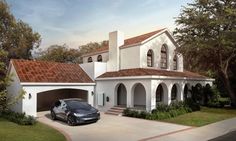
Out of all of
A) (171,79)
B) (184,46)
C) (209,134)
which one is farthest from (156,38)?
(209,134)

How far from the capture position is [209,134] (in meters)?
14.8

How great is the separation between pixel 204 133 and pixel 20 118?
12.4 meters

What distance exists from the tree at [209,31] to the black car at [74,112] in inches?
448

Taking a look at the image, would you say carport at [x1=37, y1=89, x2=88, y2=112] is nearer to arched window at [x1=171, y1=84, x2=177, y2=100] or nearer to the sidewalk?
arched window at [x1=171, y1=84, x2=177, y2=100]

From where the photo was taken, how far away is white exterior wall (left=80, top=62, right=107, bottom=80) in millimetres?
27531

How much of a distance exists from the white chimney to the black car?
28.6 feet

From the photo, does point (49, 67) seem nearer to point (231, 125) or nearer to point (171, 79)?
point (171, 79)

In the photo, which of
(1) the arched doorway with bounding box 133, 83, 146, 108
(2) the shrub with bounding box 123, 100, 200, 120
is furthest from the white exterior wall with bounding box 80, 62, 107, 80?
(2) the shrub with bounding box 123, 100, 200, 120

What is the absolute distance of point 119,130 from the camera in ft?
53.5

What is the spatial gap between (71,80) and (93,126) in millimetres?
8328

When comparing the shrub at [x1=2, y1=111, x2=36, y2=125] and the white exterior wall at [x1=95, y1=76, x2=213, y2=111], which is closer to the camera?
the shrub at [x1=2, y1=111, x2=36, y2=125]

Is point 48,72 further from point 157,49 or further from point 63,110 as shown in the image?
point 157,49

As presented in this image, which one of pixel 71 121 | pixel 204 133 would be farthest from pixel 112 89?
pixel 204 133

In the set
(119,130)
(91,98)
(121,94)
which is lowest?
(119,130)
